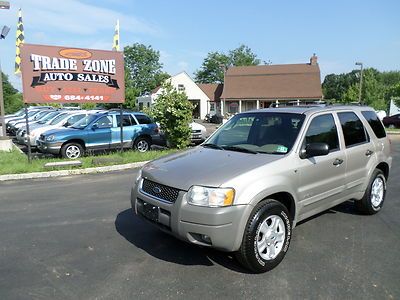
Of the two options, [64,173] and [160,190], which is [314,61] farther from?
[160,190]

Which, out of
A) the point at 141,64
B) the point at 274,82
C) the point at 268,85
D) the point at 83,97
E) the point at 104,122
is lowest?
the point at 104,122

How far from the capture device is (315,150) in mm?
4352

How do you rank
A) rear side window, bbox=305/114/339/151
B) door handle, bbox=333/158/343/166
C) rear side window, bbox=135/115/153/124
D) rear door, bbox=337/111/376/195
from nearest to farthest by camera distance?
rear side window, bbox=305/114/339/151
door handle, bbox=333/158/343/166
rear door, bbox=337/111/376/195
rear side window, bbox=135/115/153/124

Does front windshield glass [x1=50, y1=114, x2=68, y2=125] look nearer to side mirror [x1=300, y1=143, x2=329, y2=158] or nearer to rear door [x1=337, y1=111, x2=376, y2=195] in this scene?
rear door [x1=337, y1=111, x2=376, y2=195]

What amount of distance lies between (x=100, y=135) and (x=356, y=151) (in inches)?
382

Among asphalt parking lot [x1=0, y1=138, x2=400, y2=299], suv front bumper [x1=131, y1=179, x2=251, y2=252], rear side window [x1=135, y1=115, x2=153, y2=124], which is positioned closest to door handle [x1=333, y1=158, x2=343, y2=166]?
asphalt parking lot [x1=0, y1=138, x2=400, y2=299]

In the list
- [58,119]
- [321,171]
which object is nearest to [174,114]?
[58,119]

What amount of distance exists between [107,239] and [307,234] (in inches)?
108

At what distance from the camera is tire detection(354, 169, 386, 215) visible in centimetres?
575

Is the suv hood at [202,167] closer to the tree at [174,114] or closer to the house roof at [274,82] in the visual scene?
the tree at [174,114]

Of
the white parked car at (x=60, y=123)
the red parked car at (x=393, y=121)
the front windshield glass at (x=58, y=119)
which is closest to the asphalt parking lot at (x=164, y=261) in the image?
the white parked car at (x=60, y=123)

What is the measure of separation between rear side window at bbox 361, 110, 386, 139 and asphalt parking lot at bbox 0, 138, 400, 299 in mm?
1323

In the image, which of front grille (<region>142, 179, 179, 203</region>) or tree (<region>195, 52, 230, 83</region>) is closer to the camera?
front grille (<region>142, 179, 179, 203</region>)

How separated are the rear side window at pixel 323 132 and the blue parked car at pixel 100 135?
9516 mm
